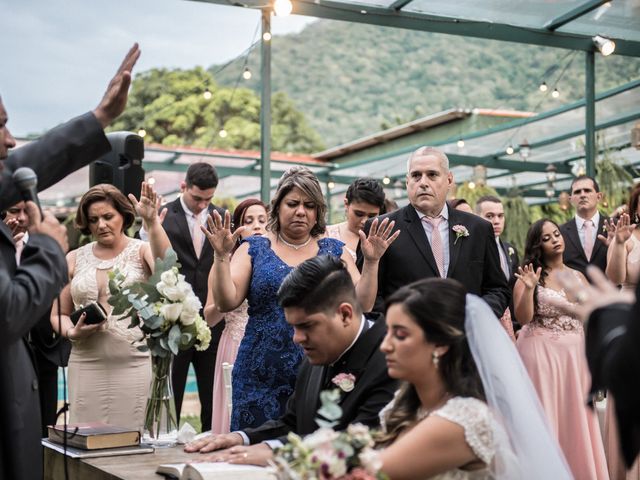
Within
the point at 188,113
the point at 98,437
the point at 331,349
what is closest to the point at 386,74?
the point at 188,113

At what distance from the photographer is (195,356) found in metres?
6.74

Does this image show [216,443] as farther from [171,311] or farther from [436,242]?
[436,242]

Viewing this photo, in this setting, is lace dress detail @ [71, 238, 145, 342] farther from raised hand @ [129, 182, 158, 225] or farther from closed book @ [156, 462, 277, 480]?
closed book @ [156, 462, 277, 480]

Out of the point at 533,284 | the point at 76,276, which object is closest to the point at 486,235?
the point at 533,284

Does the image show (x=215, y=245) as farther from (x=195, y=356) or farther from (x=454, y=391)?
(x=195, y=356)

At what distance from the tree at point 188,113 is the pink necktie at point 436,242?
86.2ft

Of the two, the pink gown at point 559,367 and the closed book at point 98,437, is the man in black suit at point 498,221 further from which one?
the closed book at point 98,437

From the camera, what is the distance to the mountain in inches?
2111

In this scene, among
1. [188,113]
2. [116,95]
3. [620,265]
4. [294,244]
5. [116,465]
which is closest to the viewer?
[116,95]

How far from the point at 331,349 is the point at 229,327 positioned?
299 cm

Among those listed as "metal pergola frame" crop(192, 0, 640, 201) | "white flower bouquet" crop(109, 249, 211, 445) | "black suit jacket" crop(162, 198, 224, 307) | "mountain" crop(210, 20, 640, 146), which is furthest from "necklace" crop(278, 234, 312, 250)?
"mountain" crop(210, 20, 640, 146)

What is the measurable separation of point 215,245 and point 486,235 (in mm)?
1609

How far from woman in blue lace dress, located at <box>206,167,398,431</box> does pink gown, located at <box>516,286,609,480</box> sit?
7.52 ft

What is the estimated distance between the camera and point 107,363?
17.0 ft
